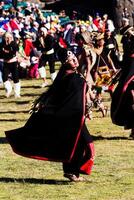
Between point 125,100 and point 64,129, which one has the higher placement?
point 64,129

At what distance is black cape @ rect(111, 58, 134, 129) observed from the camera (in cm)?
1279

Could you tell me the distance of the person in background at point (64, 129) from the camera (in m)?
9.85

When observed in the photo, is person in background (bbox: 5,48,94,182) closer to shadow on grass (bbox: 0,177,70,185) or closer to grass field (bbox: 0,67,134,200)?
shadow on grass (bbox: 0,177,70,185)

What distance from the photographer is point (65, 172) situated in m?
10.1

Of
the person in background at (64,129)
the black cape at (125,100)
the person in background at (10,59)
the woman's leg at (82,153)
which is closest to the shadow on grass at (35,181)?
the person in background at (64,129)

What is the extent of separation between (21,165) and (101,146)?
1.94 meters

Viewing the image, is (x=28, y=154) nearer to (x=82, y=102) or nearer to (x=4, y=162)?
(x=82, y=102)

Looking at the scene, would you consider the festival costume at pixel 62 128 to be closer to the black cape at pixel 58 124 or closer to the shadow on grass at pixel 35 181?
the black cape at pixel 58 124

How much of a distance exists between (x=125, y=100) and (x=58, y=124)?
3.20m

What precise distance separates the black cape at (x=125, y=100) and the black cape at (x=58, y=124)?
287 centimetres

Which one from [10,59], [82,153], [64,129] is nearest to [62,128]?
[64,129]

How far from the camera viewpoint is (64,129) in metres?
9.85

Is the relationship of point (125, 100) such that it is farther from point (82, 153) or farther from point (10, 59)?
point (10, 59)

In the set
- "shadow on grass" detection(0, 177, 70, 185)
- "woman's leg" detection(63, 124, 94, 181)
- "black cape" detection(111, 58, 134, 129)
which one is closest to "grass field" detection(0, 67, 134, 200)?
"shadow on grass" detection(0, 177, 70, 185)
